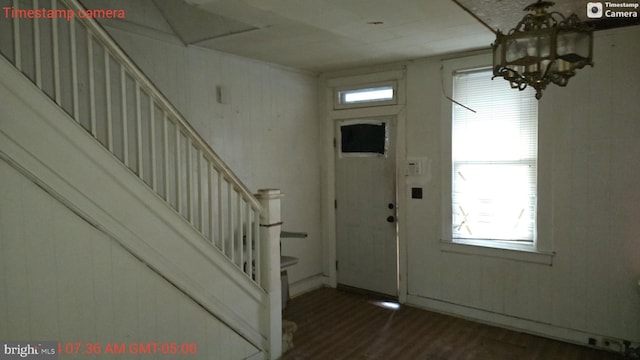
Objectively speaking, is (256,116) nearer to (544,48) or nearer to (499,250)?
(499,250)

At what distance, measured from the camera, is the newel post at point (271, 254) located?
10.1 feet

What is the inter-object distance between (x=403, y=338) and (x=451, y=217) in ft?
4.28

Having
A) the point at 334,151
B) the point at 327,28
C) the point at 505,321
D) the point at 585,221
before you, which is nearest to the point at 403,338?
the point at 505,321

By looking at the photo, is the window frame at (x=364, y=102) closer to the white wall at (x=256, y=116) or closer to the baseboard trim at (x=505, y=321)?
the white wall at (x=256, y=116)

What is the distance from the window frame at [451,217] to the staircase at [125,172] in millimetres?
1969

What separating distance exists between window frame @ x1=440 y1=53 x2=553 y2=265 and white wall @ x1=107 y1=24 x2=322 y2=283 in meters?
1.60

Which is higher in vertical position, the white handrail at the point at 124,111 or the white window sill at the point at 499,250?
the white handrail at the point at 124,111

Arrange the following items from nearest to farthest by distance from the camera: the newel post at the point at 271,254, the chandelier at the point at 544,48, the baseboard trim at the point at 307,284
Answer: the chandelier at the point at 544,48, the newel post at the point at 271,254, the baseboard trim at the point at 307,284

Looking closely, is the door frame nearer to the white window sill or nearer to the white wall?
the white wall

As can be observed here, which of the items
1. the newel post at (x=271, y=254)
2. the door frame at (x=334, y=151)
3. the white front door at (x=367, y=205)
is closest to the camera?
the newel post at (x=271, y=254)

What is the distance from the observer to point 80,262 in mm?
2170
